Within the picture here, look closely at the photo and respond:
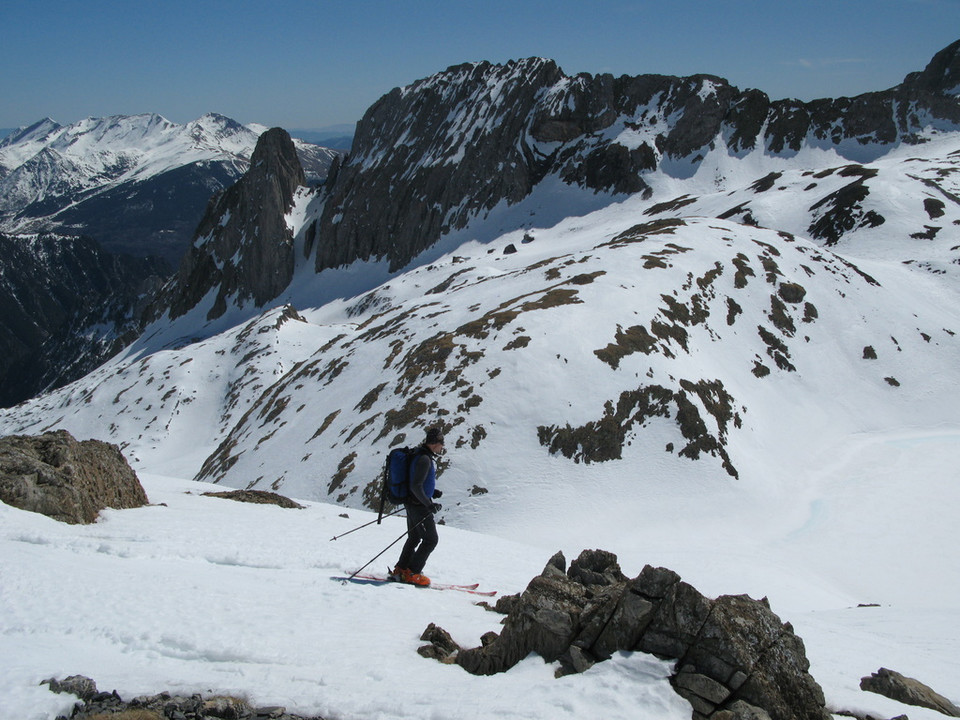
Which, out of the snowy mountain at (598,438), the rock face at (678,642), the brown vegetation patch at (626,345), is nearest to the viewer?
the rock face at (678,642)

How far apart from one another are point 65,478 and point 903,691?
741 inches

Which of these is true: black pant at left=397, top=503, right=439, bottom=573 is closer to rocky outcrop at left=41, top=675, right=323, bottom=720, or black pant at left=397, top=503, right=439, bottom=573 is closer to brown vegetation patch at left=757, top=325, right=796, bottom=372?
rocky outcrop at left=41, top=675, right=323, bottom=720

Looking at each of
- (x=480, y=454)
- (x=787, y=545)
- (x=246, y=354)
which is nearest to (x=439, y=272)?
(x=246, y=354)

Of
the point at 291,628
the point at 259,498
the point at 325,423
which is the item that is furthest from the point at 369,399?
the point at 291,628

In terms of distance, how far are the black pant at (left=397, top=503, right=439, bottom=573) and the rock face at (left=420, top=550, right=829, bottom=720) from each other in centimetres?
327

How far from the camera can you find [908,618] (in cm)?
1667

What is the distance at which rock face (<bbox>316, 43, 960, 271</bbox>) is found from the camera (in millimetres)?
139625

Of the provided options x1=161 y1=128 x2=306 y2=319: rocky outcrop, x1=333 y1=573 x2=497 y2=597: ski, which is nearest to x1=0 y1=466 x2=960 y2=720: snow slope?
x1=333 y1=573 x2=497 y2=597: ski

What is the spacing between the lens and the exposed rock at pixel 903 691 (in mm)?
9391

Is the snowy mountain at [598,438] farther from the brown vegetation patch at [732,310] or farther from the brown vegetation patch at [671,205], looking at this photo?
the brown vegetation patch at [671,205]

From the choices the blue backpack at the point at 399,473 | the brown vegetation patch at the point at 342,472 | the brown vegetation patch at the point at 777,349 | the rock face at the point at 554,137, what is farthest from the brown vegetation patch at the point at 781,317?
the rock face at the point at 554,137

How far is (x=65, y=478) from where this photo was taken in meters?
15.5

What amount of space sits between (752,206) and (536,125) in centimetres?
7708

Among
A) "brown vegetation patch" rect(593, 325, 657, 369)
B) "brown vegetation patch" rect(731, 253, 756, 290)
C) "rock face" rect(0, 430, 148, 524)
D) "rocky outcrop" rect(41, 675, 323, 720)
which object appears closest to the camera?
"rocky outcrop" rect(41, 675, 323, 720)
